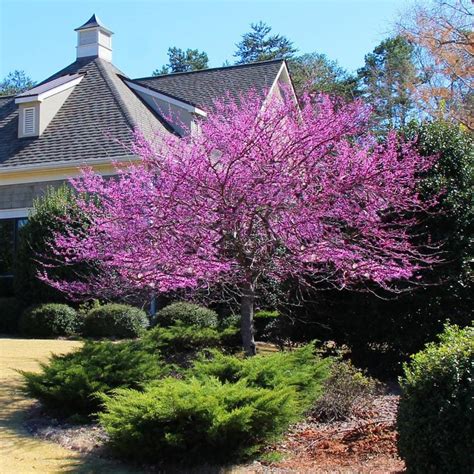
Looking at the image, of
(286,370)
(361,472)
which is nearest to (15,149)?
(286,370)

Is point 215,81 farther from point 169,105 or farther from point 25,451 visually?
point 25,451

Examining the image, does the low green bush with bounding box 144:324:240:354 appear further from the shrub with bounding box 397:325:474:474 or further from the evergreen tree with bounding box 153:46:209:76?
the evergreen tree with bounding box 153:46:209:76

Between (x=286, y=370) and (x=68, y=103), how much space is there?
13.2m

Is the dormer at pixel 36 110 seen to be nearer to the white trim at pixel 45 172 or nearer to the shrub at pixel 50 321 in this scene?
the white trim at pixel 45 172

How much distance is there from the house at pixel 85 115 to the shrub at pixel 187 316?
3579mm

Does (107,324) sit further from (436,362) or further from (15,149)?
(436,362)

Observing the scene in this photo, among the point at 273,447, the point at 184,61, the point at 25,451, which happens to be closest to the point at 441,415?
the point at 273,447

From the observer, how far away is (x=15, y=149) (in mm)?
16312

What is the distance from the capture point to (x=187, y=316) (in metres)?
12.4

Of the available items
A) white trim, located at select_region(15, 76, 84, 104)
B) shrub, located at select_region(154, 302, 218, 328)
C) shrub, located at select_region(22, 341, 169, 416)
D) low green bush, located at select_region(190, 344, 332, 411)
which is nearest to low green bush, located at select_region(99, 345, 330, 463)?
low green bush, located at select_region(190, 344, 332, 411)

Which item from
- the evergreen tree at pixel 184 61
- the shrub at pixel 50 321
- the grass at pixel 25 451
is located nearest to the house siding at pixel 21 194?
the shrub at pixel 50 321

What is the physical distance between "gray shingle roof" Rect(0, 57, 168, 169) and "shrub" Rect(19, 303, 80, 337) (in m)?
3.70

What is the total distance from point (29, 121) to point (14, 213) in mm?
2709

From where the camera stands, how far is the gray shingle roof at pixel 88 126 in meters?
15.1
